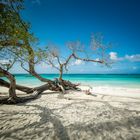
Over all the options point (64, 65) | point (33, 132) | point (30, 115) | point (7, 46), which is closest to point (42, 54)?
point (7, 46)

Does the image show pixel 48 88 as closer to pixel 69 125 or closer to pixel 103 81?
pixel 69 125

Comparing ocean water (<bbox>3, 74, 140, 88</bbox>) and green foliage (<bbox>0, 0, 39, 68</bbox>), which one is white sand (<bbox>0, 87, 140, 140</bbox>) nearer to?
green foliage (<bbox>0, 0, 39, 68</bbox>)

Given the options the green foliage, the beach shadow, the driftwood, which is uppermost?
the green foliage

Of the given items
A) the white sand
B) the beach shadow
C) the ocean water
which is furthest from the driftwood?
the beach shadow

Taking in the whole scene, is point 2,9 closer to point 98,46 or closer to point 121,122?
point 121,122

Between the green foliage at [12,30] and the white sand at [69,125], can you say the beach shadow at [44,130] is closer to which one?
the white sand at [69,125]

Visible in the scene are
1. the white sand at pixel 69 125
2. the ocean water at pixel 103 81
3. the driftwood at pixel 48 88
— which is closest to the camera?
the white sand at pixel 69 125

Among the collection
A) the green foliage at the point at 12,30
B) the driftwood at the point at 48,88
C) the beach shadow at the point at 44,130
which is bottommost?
the beach shadow at the point at 44,130

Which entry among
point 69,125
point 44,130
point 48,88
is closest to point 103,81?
point 48,88

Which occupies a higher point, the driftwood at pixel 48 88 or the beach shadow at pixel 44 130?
the driftwood at pixel 48 88

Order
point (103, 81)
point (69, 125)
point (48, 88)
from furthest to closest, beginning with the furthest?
point (103, 81)
point (48, 88)
point (69, 125)

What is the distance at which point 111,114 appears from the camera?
5.19m

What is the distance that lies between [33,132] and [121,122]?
119 inches

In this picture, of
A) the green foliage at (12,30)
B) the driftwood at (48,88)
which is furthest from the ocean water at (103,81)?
the green foliage at (12,30)
